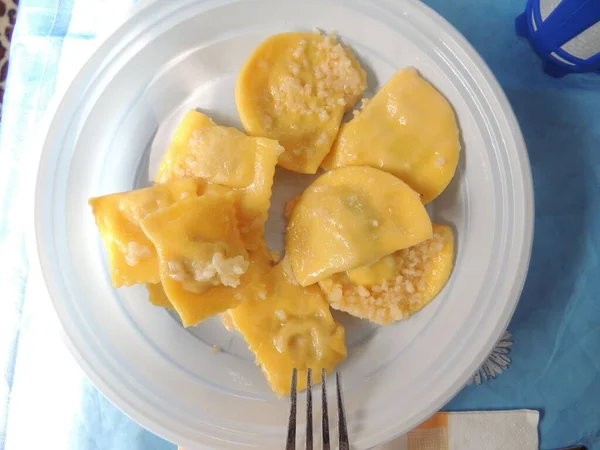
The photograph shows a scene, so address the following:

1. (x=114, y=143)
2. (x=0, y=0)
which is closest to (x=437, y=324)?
(x=114, y=143)

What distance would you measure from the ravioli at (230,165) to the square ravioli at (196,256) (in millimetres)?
55

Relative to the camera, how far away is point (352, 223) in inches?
38.4

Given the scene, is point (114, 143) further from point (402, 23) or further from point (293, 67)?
point (402, 23)

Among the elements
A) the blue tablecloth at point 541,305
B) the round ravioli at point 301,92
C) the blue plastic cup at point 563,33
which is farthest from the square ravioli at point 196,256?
the blue plastic cup at point 563,33

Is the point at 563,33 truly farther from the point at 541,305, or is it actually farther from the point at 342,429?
the point at 342,429

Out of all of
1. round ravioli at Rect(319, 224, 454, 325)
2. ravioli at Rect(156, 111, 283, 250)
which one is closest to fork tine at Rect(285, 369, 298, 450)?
round ravioli at Rect(319, 224, 454, 325)

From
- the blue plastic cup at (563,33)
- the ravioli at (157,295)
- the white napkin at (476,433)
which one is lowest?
the white napkin at (476,433)

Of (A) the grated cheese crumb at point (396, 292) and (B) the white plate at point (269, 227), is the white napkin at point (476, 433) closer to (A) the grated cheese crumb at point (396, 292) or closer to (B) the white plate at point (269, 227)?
(B) the white plate at point (269, 227)

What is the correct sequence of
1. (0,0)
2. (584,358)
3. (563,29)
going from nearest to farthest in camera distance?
(563,29)
(584,358)
(0,0)

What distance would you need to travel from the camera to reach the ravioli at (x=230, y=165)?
1.01 m

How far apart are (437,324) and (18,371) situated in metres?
0.93

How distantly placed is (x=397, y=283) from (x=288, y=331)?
9.4 inches

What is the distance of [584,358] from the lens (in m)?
1.06

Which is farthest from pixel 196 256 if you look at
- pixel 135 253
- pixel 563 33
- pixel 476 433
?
pixel 563 33
